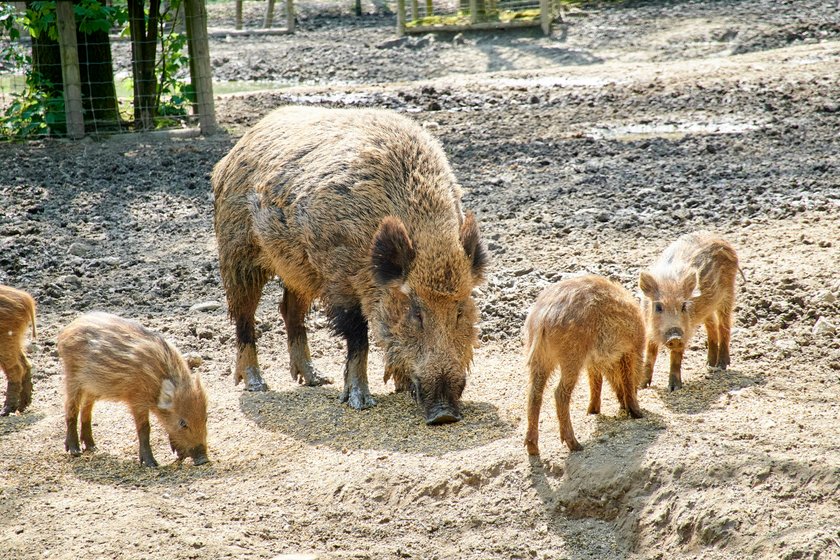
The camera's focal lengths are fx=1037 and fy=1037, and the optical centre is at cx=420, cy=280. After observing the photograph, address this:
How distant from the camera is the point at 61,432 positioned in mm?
5785

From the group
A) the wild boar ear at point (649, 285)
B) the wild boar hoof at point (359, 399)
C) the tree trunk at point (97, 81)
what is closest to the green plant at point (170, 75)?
the tree trunk at point (97, 81)

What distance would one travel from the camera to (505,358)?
673 cm

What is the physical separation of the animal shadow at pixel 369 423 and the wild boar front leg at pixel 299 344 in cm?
18

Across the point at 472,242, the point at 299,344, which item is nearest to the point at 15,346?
the point at 299,344

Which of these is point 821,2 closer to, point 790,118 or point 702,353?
point 790,118

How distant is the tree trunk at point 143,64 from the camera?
1344cm

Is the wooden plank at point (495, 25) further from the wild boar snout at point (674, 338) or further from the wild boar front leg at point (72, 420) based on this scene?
the wild boar front leg at point (72, 420)

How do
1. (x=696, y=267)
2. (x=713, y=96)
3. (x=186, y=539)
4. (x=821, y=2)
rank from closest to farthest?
(x=186, y=539), (x=696, y=267), (x=713, y=96), (x=821, y=2)

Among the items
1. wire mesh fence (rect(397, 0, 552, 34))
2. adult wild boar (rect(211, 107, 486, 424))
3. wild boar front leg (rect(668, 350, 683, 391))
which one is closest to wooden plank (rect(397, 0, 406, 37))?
wire mesh fence (rect(397, 0, 552, 34))

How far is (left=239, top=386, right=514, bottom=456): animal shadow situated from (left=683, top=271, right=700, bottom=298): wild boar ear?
3.91ft

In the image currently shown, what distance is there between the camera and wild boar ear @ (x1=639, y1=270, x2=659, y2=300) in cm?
546

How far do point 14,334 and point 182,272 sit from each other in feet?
8.59

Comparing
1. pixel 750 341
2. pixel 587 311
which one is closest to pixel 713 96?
pixel 750 341

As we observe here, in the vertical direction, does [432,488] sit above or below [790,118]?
below
